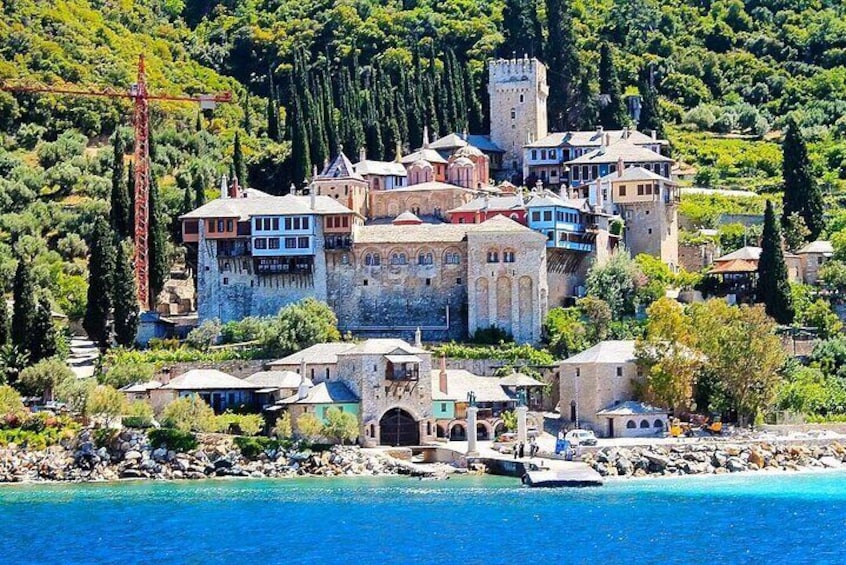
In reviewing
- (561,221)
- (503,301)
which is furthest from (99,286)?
(561,221)

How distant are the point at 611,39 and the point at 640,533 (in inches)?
2925

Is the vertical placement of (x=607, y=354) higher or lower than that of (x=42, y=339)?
lower

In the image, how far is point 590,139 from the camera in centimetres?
9806

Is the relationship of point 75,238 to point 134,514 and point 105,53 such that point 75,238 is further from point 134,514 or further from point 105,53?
point 134,514

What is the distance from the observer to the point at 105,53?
410 feet

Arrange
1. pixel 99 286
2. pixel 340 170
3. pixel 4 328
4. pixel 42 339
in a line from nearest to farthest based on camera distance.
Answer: pixel 42 339 < pixel 4 328 < pixel 99 286 < pixel 340 170

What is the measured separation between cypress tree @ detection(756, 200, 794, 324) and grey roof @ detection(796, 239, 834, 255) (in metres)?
6.01

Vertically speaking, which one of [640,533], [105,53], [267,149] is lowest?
[640,533]

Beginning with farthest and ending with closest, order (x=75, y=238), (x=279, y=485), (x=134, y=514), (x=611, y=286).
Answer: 1. (x=75, y=238)
2. (x=611, y=286)
3. (x=279, y=485)
4. (x=134, y=514)

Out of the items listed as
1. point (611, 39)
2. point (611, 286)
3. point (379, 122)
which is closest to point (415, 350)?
point (611, 286)

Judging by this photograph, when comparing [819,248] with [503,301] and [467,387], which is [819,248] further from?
[467,387]

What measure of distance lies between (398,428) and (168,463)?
29.7 ft

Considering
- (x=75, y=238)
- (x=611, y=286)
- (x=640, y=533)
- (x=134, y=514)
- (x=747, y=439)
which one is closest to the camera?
(x=640, y=533)

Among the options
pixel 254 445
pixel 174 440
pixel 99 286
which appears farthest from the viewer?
pixel 99 286
